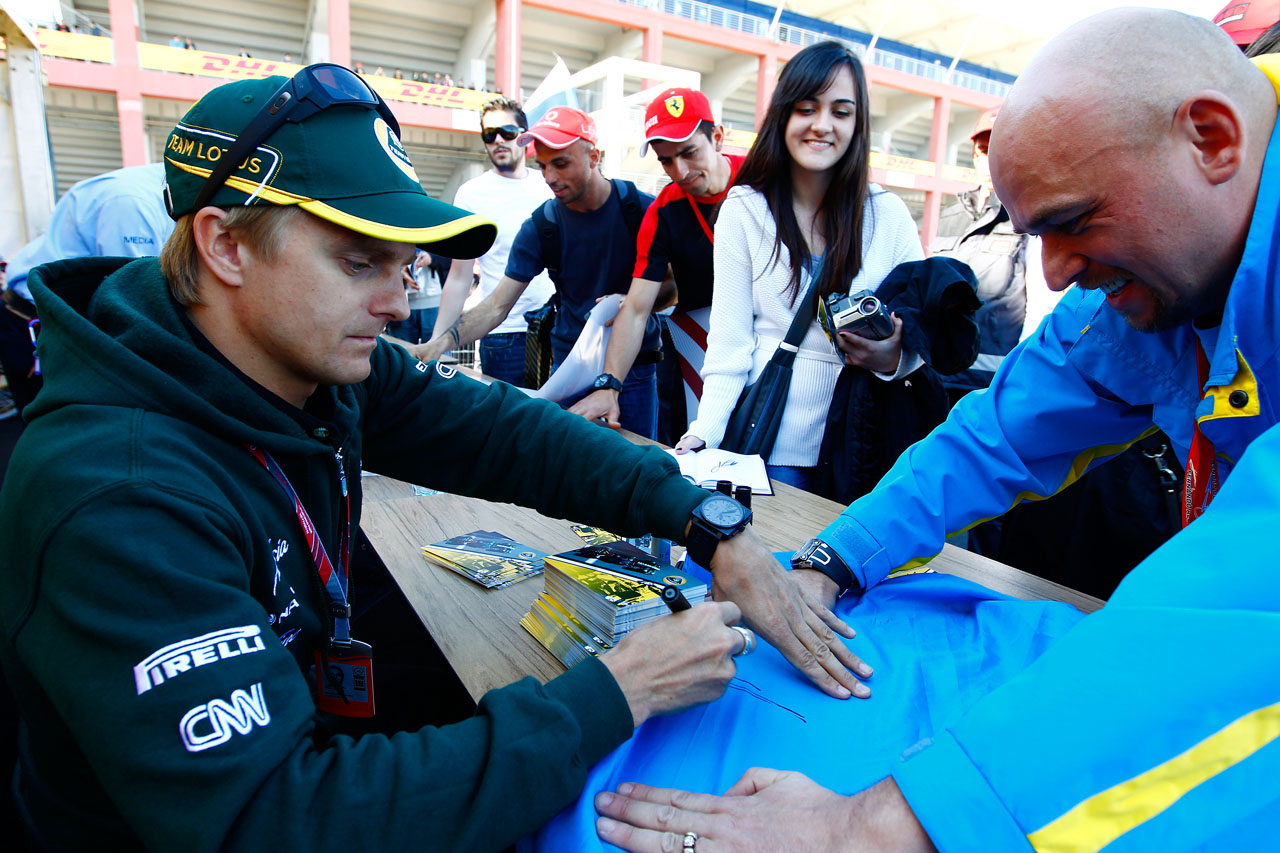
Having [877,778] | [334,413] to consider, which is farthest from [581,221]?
[877,778]

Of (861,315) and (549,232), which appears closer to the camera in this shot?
(861,315)

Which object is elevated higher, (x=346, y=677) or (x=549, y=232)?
(x=549, y=232)

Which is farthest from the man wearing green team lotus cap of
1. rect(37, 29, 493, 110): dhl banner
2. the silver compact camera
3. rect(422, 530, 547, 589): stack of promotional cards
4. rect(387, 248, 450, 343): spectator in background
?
rect(37, 29, 493, 110): dhl banner

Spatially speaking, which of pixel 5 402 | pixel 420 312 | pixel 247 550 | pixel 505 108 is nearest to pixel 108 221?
pixel 505 108

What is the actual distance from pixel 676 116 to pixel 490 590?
81.8 inches

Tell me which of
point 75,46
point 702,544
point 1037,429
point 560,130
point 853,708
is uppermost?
point 75,46

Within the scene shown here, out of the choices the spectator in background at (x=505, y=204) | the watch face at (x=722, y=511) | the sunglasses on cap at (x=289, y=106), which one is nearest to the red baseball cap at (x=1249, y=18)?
the watch face at (x=722, y=511)

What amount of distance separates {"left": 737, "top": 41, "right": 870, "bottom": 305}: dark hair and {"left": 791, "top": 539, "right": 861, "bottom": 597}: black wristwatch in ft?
3.48

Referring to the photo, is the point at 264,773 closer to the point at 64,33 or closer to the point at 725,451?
the point at 725,451

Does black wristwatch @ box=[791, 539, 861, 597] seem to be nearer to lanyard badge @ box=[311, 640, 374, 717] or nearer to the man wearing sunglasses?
lanyard badge @ box=[311, 640, 374, 717]

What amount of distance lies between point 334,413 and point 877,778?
103cm

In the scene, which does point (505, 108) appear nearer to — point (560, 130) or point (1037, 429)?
point (560, 130)

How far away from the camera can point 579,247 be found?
11.1 feet

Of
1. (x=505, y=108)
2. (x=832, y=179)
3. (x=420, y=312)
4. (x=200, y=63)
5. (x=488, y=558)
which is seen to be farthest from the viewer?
(x=200, y=63)
